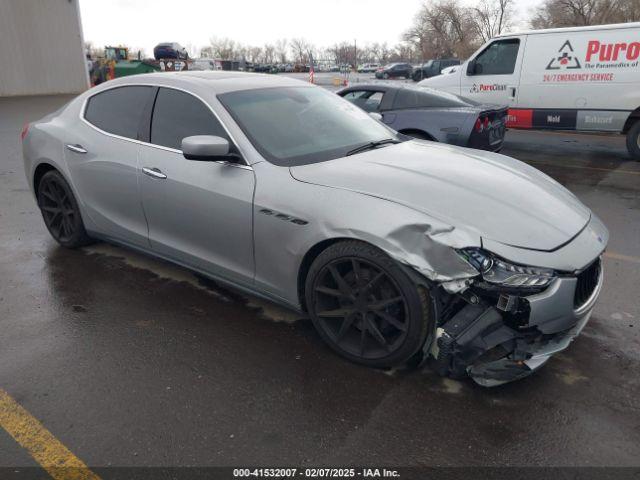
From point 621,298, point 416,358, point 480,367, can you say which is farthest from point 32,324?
point 621,298

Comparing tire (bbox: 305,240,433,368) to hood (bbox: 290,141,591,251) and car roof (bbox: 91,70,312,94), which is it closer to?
hood (bbox: 290,141,591,251)

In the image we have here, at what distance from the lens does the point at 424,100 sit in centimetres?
721

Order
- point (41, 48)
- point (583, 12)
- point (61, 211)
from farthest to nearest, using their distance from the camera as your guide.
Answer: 1. point (583, 12)
2. point (41, 48)
3. point (61, 211)

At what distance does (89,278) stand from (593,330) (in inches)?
148

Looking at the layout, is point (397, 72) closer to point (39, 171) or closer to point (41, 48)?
point (41, 48)

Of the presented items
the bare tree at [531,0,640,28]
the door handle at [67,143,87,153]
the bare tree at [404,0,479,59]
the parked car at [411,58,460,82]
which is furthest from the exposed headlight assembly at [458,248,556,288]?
the bare tree at [404,0,479,59]

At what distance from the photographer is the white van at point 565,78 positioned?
8.50 meters

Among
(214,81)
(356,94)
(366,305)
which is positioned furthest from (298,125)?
(356,94)

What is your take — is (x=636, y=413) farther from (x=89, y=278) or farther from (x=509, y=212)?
(x=89, y=278)

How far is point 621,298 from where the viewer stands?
3.75m

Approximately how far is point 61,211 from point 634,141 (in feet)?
28.8

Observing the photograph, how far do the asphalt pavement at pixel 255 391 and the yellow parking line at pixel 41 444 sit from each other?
1.4 inches

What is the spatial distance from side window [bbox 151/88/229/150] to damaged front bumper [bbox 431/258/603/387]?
6.21 ft

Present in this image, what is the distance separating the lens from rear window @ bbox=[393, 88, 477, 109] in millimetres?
7164
